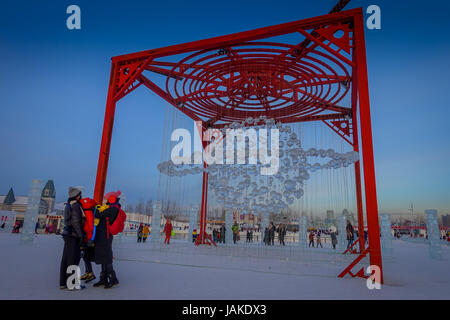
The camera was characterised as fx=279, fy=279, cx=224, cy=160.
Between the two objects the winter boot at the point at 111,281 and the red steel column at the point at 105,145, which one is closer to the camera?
the winter boot at the point at 111,281

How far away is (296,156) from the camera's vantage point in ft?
29.0

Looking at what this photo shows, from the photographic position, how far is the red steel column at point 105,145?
881 centimetres

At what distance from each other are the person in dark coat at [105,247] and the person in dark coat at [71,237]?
288 millimetres

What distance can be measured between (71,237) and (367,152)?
638 cm

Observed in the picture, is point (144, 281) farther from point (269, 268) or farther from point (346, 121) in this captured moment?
point (346, 121)

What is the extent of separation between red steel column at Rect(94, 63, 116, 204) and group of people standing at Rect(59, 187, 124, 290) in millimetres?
4053

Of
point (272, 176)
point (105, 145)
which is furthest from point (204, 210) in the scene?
point (105, 145)

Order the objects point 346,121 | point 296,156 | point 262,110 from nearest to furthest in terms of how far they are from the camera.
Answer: point 296,156
point 346,121
point 262,110

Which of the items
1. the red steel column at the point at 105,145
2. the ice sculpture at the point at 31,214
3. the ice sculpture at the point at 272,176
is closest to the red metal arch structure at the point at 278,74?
the red steel column at the point at 105,145

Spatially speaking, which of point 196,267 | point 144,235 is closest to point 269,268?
point 196,267

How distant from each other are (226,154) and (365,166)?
462 cm

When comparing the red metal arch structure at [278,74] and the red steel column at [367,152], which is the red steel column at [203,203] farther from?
the red steel column at [367,152]

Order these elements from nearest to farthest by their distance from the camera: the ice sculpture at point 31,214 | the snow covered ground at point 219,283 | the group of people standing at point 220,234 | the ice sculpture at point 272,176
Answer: the snow covered ground at point 219,283
the ice sculpture at point 272,176
the ice sculpture at point 31,214
the group of people standing at point 220,234
